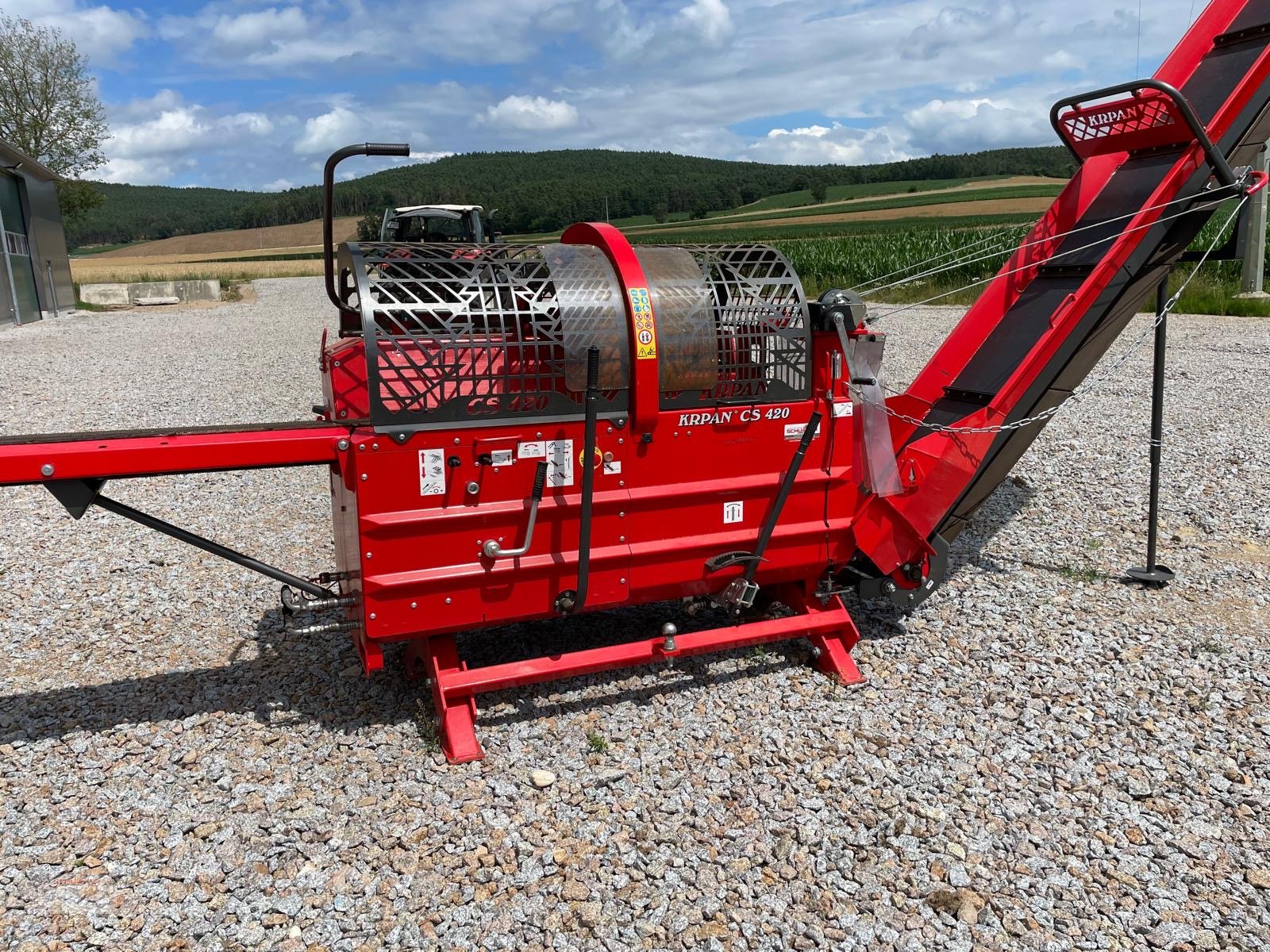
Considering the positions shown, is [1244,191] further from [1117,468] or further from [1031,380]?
[1117,468]

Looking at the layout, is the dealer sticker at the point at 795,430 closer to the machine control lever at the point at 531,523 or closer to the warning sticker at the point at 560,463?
the warning sticker at the point at 560,463

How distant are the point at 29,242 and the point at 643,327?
84.2 ft

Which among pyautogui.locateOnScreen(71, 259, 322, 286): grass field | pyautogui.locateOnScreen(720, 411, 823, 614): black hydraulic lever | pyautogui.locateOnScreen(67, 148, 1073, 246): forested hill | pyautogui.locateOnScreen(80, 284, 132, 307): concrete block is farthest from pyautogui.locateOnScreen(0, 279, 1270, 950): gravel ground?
pyautogui.locateOnScreen(67, 148, 1073, 246): forested hill

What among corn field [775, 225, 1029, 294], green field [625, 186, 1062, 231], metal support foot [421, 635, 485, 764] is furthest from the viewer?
green field [625, 186, 1062, 231]

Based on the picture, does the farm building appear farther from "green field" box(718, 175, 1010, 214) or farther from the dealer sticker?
"green field" box(718, 175, 1010, 214)

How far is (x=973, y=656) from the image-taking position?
4.70 m

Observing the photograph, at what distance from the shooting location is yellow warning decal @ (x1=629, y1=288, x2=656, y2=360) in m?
3.74

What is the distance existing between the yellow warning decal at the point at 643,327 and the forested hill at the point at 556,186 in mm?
47486

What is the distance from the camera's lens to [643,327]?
12.3 ft

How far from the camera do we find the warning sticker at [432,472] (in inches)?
141

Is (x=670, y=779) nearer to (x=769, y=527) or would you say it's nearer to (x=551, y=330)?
(x=769, y=527)

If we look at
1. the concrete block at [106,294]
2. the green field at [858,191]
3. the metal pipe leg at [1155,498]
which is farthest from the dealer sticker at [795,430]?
the green field at [858,191]

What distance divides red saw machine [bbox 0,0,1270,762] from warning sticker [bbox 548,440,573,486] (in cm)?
1

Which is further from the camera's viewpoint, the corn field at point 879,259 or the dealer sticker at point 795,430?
the corn field at point 879,259
